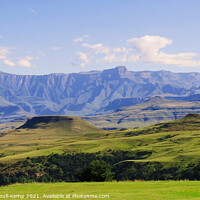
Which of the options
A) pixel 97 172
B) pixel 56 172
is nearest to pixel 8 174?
pixel 56 172

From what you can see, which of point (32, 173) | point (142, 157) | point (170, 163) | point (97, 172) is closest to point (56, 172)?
point (32, 173)

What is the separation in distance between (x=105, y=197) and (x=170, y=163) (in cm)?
12497

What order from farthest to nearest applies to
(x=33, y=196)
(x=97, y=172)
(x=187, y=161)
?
(x=187, y=161) → (x=97, y=172) → (x=33, y=196)

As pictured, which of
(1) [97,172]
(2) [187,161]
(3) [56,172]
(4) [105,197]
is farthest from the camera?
(3) [56,172]

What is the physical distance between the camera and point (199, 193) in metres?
32.0

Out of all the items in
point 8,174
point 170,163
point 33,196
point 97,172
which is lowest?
point 8,174

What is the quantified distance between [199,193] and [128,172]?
124647mm

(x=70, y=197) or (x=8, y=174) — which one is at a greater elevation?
(x=70, y=197)

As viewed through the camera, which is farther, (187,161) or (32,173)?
(32,173)

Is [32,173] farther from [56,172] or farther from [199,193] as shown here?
[199,193]

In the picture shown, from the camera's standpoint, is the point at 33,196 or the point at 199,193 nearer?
the point at 199,193

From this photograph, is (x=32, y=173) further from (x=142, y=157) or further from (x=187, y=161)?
(x=187, y=161)

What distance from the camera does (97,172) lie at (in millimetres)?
63375

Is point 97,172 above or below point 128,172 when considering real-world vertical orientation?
above
